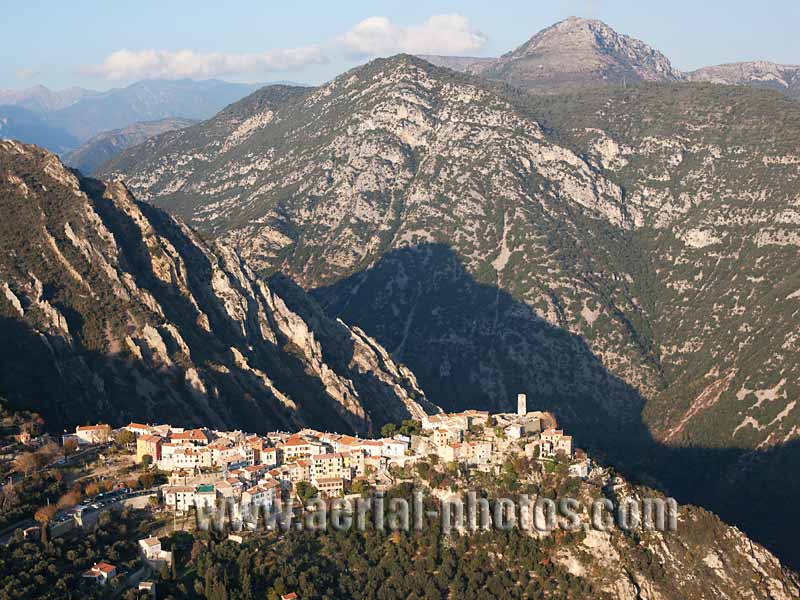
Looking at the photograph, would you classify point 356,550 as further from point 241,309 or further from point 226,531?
point 241,309

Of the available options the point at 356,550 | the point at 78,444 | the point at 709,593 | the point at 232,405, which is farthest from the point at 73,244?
the point at 709,593

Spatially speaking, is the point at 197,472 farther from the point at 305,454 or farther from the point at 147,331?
the point at 147,331

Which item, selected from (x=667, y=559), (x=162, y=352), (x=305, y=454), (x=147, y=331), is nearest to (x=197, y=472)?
(x=305, y=454)

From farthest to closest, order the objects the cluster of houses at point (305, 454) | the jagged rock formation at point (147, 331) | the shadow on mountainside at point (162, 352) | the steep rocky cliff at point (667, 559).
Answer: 1. the jagged rock formation at point (147, 331)
2. the shadow on mountainside at point (162, 352)
3. the cluster of houses at point (305, 454)
4. the steep rocky cliff at point (667, 559)

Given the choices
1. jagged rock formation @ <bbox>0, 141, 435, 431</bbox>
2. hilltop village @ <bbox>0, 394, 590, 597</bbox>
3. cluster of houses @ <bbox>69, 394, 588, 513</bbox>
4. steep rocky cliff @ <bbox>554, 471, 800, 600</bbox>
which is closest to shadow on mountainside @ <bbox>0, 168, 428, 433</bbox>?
jagged rock formation @ <bbox>0, 141, 435, 431</bbox>

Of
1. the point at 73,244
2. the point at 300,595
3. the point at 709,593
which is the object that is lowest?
the point at 709,593

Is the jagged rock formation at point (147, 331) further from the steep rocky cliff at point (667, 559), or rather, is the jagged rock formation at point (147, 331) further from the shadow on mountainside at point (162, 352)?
the steep rocky cliff at point (667, 559)

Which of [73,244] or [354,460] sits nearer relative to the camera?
[354,460]

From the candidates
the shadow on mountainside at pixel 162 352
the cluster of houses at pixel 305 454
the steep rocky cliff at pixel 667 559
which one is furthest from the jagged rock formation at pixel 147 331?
the steep rocky cliff at pixel 667 559
